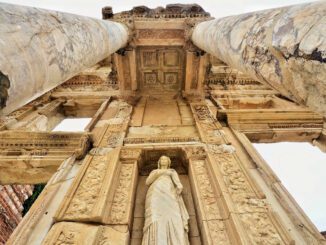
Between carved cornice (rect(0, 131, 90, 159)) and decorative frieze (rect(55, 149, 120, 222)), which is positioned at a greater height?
carved cornice (rect(0, 131, 90, 159))

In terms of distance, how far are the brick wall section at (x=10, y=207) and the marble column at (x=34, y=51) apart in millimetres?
8909

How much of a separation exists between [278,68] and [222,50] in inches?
73.5

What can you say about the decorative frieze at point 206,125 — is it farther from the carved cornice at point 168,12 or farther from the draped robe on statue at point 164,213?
the carved cornice at point 168,12

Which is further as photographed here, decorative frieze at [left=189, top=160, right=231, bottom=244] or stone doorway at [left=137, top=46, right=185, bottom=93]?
stone doorway at [left=137, top=46, right=185, bottom=93]

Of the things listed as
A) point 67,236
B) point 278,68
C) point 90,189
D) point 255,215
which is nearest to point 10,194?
point 90,189

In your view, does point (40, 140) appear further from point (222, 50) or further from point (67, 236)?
point (222, 50)

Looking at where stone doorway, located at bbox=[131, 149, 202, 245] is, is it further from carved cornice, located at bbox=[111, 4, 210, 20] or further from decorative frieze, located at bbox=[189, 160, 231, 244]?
carved cornice, located at bbox=[111, 4, 210, 20]

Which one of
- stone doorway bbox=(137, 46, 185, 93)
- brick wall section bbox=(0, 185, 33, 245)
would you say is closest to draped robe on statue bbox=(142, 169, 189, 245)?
stone doorway bbox=(137, 46, 185, 93)

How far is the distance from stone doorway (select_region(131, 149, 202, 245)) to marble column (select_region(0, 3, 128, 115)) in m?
2.26

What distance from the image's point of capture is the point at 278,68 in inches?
82.4

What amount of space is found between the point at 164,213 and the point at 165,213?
0.01 metres

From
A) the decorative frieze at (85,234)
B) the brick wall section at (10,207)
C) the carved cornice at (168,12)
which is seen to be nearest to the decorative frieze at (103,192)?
the decorative frieze at (85,234)

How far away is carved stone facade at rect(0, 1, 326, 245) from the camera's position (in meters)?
3.50

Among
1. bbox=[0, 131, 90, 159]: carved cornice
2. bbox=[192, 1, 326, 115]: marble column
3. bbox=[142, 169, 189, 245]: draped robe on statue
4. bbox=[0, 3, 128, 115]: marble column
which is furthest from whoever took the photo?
bbox=[0, 131, 90, 159]: carved cornice
